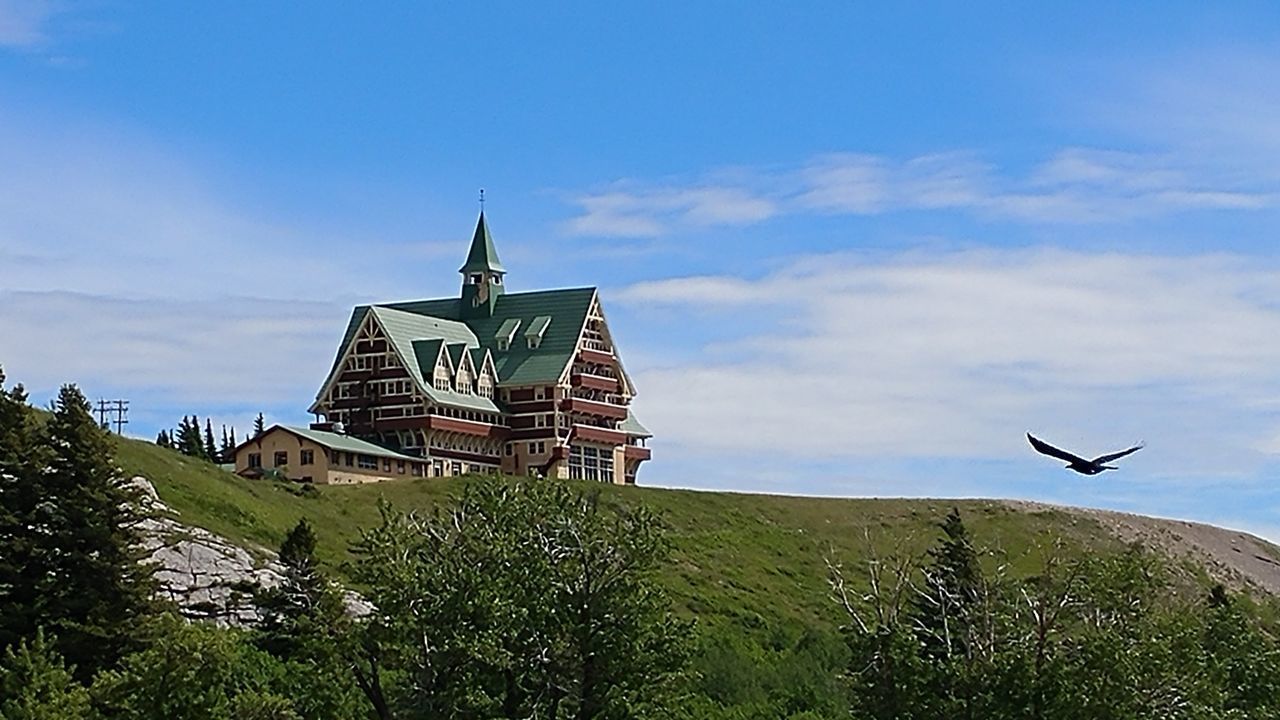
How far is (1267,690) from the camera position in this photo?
179 ft

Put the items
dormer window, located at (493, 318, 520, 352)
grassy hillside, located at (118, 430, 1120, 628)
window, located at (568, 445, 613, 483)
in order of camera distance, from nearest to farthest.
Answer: grassy hillside, located at (118, 430, 1120, 628) < window, located at (568, 445, 613, 483) < dormer window, located at (493, 318, 520, 352)

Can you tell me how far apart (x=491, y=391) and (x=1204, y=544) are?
151 ft

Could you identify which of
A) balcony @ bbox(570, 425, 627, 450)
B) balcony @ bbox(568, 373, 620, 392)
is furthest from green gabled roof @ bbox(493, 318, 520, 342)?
balcony @ bbox(570, 425, 627, 450)

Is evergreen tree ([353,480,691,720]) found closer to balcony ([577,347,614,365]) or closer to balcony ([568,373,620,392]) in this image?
balcony ([568,373,620,392])

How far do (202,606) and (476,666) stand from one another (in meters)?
22.3

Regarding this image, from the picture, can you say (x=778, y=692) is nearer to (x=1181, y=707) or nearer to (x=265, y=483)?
(x=1181, y=707)

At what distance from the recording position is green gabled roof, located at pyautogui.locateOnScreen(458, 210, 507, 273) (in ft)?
386

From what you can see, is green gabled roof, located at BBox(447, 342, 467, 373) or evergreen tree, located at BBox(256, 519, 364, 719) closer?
evergreen tree, located at BBox(256, 519, 364, 719)

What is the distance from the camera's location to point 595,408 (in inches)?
4387

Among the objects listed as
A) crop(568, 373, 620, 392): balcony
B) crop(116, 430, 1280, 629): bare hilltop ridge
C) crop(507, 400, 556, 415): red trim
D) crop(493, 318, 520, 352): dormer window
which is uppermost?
crop(493, 318, 520, 352): dormer window

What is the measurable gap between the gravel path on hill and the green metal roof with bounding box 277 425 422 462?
130 ft

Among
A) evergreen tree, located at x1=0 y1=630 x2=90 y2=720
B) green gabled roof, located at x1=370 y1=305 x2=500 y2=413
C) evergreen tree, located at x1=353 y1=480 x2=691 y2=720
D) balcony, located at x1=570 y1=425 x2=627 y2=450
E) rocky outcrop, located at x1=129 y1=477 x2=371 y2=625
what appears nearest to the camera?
evergreen tree, located at x1=0 y1=630 x2=90 y2=720

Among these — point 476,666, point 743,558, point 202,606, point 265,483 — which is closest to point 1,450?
point 202,606

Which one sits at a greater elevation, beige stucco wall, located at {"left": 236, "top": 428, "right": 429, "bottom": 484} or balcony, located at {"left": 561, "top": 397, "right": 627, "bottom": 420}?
balcony, located at {"left": 561, "top": 397, "right": 627, "bottom": 420}
